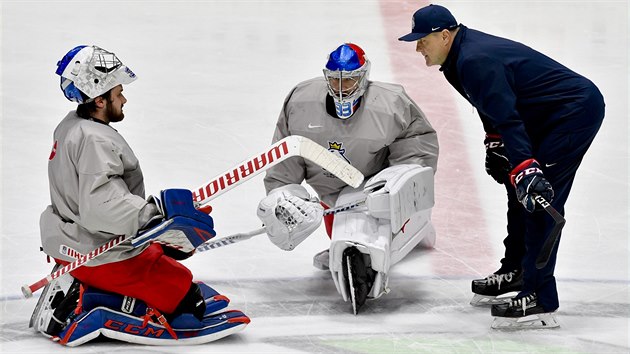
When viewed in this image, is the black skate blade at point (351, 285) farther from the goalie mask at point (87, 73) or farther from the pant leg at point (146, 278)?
the goalie mask at point (87, 73)

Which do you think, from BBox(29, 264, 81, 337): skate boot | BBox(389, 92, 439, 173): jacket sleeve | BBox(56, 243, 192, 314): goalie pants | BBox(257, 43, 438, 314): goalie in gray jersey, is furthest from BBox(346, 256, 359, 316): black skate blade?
BBox(29, 264, 81, 337): skate boot

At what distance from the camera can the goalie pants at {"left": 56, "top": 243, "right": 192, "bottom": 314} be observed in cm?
439

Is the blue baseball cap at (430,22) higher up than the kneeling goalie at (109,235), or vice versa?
the blue baseball cap at (430,22)

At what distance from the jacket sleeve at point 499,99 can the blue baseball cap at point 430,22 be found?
20cm

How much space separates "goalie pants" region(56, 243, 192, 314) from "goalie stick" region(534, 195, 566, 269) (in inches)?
48.8

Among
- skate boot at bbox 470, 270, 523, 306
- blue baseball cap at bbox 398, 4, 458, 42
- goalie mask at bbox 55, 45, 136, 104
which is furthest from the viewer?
skate boot at bbox 470, 270, 523, 306

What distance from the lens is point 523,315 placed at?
15.1 feet

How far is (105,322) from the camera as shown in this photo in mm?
4375

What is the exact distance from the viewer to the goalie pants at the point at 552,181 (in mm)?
4477

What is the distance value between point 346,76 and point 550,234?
0.99m

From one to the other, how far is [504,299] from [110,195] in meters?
1.57

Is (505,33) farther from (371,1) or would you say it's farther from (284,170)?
(284,170)

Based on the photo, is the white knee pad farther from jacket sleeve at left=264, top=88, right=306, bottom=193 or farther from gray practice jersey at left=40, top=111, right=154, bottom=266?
gray practice jersey at left=40, top=111, right=154, bottom=266

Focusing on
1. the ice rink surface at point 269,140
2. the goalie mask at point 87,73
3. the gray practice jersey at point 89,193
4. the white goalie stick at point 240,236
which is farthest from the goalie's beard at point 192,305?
the goalie mask at point 87,73
